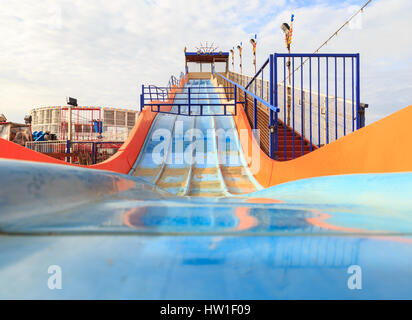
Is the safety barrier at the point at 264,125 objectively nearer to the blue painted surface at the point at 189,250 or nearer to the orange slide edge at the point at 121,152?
the blue painted surface at the point at 189,250

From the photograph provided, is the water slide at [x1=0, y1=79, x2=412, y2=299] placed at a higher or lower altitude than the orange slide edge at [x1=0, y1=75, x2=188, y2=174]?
lower

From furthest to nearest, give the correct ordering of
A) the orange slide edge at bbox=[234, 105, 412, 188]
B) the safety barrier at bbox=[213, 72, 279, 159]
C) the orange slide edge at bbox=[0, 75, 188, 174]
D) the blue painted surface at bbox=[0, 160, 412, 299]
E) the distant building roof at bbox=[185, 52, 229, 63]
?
the distant building roof at bbox=[185, 52, 229, 63]
the safety barrier at bbox=[213, 72, 279, 159]
the orange slide edge at bbox=[0, 75, 188, 174]
the orange slide edge at bbox=[234, 105, 412, 188]
the blue painted surface at bbox=[0, 160, 412, 299]

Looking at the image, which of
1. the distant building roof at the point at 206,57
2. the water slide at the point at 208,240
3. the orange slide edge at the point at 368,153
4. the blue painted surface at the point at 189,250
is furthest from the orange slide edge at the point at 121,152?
the distant building roof at the point at 206,57

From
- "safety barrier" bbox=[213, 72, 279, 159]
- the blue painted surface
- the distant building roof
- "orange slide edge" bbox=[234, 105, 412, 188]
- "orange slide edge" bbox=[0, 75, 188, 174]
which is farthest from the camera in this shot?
the distant building roof

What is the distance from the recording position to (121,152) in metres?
6.02

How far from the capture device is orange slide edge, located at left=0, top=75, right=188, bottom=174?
9.18 feet

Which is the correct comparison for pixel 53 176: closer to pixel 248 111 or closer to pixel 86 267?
pixel 86 267

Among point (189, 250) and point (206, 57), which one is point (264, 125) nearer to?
point (189, 250)

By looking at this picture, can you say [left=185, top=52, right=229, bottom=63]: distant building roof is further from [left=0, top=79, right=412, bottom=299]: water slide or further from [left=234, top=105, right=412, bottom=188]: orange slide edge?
[left=0, top=79, right=412, bottom=299]: water slide

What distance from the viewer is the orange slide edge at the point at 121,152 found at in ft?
9.18

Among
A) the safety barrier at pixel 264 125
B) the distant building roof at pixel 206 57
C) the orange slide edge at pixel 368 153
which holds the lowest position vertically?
the orange slide edge at pixel 368 153

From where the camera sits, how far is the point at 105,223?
113 cm

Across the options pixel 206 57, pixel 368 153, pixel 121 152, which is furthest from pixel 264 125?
pixel 206 57

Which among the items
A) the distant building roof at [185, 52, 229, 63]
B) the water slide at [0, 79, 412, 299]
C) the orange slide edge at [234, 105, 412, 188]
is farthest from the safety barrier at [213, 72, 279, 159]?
the distant building roof at [185, 52, 229, 63]
